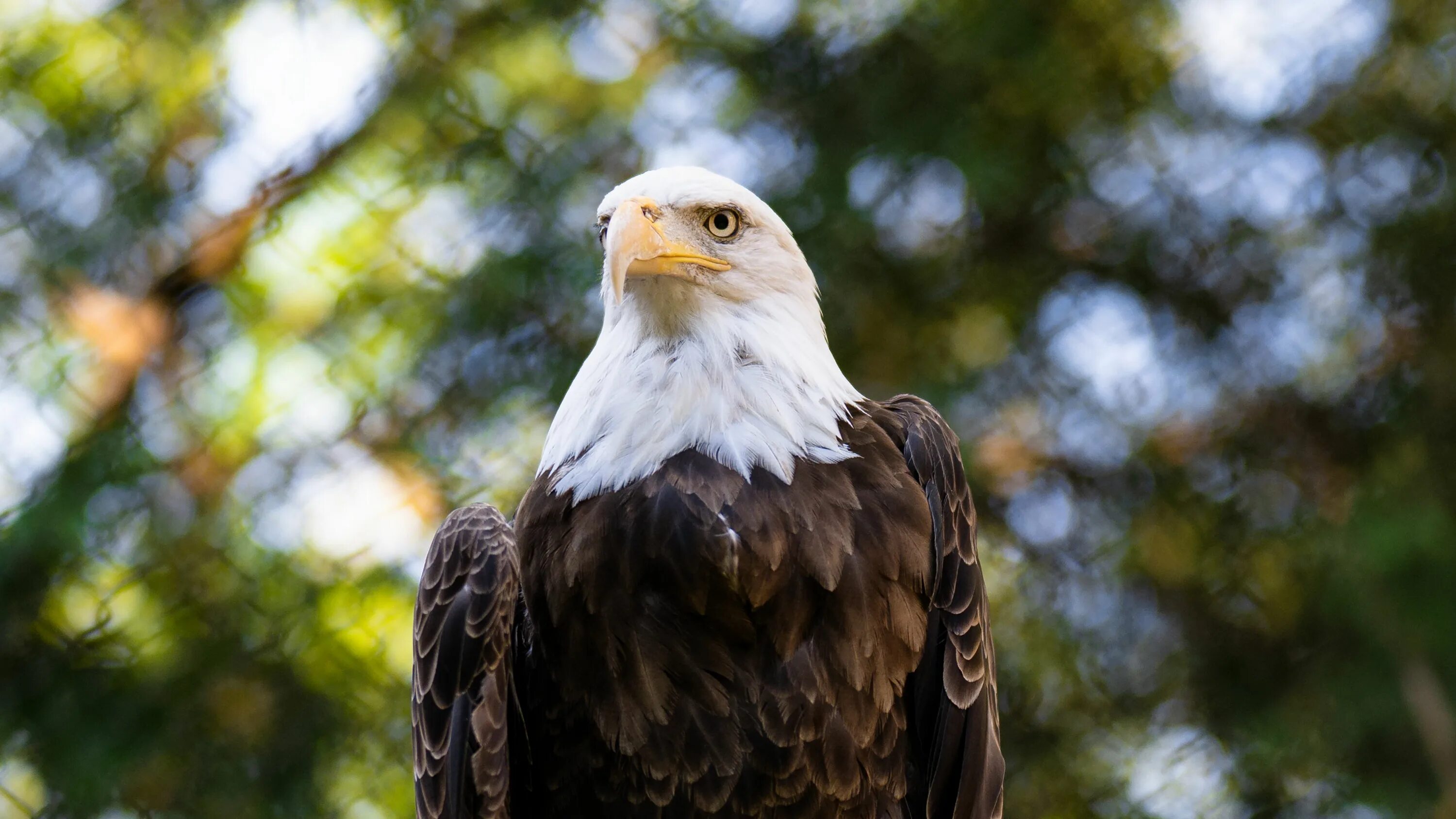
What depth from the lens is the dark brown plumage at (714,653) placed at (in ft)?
5.87

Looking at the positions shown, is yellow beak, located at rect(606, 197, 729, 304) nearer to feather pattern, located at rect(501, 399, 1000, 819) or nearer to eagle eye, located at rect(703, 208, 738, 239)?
eagle eye, located at rect(703, 208, 738, 239)

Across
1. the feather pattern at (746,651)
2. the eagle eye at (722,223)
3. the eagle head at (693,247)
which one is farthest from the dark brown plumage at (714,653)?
the eagle eye at (722,223)

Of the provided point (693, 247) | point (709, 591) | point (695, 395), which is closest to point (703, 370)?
point (695, 395)

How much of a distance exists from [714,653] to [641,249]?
62cm

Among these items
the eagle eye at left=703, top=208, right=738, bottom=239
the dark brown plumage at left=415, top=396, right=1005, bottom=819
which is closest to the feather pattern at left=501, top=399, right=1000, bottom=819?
the dark brown plumage at left=415, top=396, right=1005, bottom=819

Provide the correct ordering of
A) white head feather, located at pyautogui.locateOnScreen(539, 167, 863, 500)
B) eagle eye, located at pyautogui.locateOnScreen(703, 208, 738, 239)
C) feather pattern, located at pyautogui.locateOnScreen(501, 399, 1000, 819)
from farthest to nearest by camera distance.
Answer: eagle eye, located at pyautogui.locateOnScreen(703, 208, 738, 239), white head feather, located at pyautogui.locateOnScreen(539, 167, 863, 500), feather pattern, located at pyautogui.locateOnScreen(501, 399, 1000, 819)

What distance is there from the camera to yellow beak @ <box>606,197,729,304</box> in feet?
6.08

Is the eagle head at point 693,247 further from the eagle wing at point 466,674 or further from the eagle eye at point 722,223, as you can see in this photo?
the eagle wing at point 466,674

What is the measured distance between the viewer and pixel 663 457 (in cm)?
187

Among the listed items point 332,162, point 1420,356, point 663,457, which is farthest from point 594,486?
point 1420,356

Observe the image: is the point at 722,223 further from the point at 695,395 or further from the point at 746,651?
the point at 746,651

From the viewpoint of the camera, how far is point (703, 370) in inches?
76.2

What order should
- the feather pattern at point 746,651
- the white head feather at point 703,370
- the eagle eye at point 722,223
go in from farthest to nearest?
the eagle eye at point 722,223
the white head feather at point 703,370
the feather pattern at point 746,651

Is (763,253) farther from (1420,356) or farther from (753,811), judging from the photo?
(1420,356)
